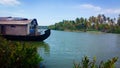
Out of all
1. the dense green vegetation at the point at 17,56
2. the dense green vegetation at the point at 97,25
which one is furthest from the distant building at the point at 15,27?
the dense green vegetation at the point at 97,25

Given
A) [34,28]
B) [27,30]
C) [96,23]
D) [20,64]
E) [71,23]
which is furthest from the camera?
[71,23]

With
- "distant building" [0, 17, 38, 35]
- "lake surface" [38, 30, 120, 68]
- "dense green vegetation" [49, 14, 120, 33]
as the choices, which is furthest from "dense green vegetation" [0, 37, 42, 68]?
"dense green vegetation" [49, 14, 120, 33]

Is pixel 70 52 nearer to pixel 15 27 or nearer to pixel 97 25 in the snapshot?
pixel 15 27

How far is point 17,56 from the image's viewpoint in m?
7.59

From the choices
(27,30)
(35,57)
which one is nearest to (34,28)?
(27,30)

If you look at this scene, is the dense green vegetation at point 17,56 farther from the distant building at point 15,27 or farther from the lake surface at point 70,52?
the distant building at point 15,27

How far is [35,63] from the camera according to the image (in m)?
8.38

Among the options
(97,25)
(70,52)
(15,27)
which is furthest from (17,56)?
(97,25)

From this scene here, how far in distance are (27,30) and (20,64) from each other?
21.6 meters

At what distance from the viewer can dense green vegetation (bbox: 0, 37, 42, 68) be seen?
7.16 m

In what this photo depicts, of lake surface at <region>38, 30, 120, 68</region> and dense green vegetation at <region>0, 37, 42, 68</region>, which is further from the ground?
dense green vegetation at <region>0, 37, 42, 68</region>

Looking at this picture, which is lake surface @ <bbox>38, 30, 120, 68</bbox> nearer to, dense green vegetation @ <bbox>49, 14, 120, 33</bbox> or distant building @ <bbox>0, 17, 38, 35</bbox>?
distant building @ <bbox>0, 17, 38, 35</bbox>

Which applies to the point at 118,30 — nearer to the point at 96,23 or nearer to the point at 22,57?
the point at 96,23

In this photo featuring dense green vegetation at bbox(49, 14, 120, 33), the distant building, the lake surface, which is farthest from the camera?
dense green vegetation at bbox(49, 14, 120, 33)
